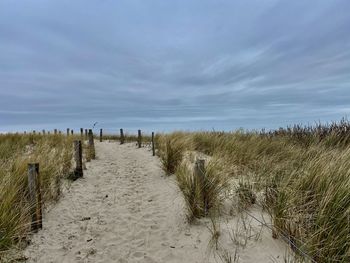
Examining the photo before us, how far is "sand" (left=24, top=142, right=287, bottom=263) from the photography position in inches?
222

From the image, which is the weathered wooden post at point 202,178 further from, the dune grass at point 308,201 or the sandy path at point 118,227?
the sandy path at point 118,227

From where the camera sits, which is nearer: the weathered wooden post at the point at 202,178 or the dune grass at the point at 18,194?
the dune grass at the point at 18,194

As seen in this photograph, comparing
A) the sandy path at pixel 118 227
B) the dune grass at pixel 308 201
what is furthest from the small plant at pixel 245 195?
the sandy path at pixel 118 227

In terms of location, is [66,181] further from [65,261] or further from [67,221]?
[65,261]

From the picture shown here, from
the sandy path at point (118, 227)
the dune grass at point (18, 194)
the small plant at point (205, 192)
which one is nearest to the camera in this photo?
the dune grass at point (18, 194)

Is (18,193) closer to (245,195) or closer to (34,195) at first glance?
(34,195)

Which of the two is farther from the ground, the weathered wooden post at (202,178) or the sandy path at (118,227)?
the weathered wooden post at (202,178)

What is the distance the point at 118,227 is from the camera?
7.43 meters

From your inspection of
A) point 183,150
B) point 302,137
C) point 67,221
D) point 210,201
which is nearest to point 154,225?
point 210,201

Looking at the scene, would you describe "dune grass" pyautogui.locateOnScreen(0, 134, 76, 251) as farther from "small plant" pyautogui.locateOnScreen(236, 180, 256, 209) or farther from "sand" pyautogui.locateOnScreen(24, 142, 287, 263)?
"small plant" pyautogui.locateOnScreen(236, 180, 256, 209)

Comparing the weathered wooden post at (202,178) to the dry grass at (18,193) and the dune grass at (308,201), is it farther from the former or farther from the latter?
the dry grass at (18,193)

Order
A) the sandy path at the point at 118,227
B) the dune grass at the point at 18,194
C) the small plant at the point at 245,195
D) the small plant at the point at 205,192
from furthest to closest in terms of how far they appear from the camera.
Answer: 1. the small plant at the point at 205,192
2. the small plant at the point at 245,195
3. the sandy path at the point at 118,227
4. the dune grass at the point at 18,194

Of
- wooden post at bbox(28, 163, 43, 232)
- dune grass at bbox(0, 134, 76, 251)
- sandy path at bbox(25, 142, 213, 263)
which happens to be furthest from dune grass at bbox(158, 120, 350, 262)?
dune grass at bbox(0, 134, 76, 251)

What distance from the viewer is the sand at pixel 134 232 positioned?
18.5ft
